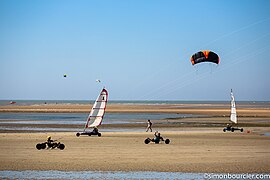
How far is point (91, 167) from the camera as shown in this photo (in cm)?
2044

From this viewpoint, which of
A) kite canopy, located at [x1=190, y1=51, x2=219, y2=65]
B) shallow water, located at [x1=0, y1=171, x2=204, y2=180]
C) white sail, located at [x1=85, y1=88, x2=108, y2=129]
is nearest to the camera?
shallow water, located at [x1=0, y1=171, x2=204, y2=180]

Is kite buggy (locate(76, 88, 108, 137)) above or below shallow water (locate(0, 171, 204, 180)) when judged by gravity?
above

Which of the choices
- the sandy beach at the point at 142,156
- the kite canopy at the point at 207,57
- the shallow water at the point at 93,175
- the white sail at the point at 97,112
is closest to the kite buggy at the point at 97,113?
the white sail at the point at 97,112

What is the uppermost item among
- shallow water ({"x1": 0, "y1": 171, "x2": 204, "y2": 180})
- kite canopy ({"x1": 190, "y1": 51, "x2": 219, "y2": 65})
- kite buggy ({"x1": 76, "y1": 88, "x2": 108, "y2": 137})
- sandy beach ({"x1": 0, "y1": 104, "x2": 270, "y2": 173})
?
kite canopy ({"x1": 190, "y1": 51, "x2": 219, "y2": 65})

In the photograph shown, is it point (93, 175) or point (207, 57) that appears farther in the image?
point (207, 57)

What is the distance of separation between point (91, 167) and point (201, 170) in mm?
4223

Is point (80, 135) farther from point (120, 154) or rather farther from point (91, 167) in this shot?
point (91, 167)

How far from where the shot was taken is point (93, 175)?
18.5m

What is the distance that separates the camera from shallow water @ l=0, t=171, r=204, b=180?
18062 millimetres

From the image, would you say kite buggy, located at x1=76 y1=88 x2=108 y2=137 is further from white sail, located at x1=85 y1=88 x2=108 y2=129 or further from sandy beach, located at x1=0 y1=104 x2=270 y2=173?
sandy beach, located at x1=0 y1=104 x2=270 y2=173

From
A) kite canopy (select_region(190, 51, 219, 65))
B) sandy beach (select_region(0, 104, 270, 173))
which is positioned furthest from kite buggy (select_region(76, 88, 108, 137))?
kite canopy (select_region(190, 51, 219, 65))

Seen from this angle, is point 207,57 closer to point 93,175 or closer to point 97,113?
point 97,113

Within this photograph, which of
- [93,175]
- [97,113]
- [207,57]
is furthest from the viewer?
[207,57]

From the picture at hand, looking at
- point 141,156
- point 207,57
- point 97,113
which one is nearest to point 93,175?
point 141,156
